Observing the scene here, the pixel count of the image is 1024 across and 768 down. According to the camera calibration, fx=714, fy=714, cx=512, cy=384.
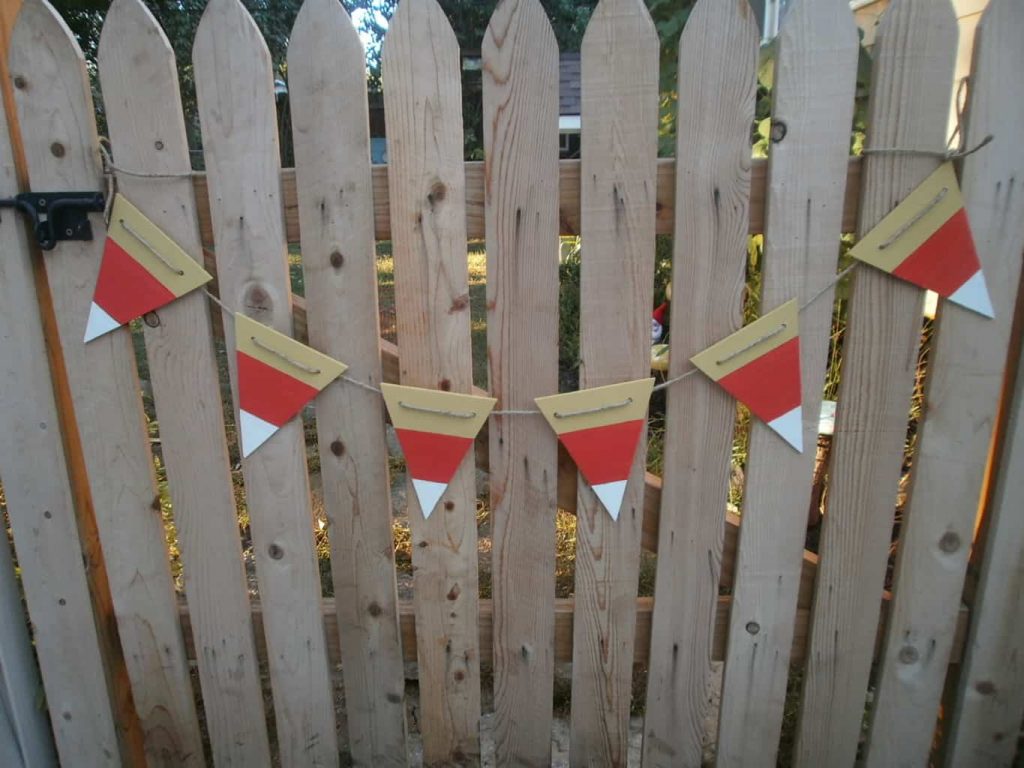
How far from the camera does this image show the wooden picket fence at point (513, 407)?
1365 millimetres

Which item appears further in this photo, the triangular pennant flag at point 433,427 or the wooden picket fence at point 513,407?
the triangular pennant flag at point 433,427

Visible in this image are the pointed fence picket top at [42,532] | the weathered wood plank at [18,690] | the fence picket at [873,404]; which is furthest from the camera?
the weathered wood plank at [18,690]

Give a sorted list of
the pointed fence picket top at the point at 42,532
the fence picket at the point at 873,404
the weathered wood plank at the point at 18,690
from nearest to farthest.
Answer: the fence picket at the point at 873,404, the pointed fence picket top at the point at 42,532, the weathered wood plank at the point at 18,690

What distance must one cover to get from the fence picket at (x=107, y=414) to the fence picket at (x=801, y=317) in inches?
53.5

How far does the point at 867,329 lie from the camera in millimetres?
1468

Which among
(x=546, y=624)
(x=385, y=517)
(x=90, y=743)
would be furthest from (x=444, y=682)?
(x=90, y=743)

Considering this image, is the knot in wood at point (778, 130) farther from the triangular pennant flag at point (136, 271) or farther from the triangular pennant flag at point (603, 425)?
the triangular pennant flag at point (136, 271)

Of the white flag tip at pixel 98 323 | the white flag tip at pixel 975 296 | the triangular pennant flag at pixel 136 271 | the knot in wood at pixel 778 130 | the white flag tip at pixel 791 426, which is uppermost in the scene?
the knot in wood at pixel 778 130

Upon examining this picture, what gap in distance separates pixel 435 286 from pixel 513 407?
307mm

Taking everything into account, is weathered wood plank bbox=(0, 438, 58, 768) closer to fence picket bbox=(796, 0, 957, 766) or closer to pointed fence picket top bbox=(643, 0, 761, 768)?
pointed fence picket top bbox=(643, 0, 761, 768)

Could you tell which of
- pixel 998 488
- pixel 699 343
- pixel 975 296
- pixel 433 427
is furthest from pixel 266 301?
pixel 998 488

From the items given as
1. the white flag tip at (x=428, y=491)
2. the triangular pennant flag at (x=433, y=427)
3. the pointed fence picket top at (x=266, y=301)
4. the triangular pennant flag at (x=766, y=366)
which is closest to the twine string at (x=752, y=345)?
the triangular pennant flag at (x=766, y=366)

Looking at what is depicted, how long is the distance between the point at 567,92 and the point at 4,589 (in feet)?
30.0

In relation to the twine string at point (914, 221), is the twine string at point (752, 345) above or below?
below
